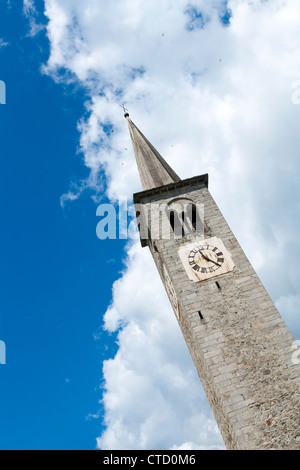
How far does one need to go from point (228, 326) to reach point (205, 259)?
3644 millimetres

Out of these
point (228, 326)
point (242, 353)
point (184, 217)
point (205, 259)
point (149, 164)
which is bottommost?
point (242, 353)

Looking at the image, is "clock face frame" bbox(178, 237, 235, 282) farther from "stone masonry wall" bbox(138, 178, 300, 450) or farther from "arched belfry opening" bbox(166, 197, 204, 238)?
"arched belfry opening" bbox(166, 197, 204, 238)

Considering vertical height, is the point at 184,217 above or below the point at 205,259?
above

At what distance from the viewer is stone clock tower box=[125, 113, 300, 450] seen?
12320 mm

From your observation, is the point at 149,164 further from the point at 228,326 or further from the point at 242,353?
the point at 242,353

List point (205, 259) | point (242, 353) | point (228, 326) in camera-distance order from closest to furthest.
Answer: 1. point (242, 353)
2. point (228, 326)
3. point (205, 259)

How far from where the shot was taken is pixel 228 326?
Answer: 584 inches

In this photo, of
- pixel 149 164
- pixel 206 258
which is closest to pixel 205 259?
pixel 206 258

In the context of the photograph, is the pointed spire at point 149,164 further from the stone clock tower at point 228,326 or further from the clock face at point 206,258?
the clock face at point 206,258

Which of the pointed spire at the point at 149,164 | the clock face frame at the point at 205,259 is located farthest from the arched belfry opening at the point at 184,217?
the pointed spire at the point at 149,164

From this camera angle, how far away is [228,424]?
41.7ft

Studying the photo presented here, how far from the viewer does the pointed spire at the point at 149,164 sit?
25.0m

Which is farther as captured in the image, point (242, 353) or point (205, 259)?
point (205, 259)

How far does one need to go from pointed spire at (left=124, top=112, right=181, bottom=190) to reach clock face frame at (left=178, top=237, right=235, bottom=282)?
22.9 feet
